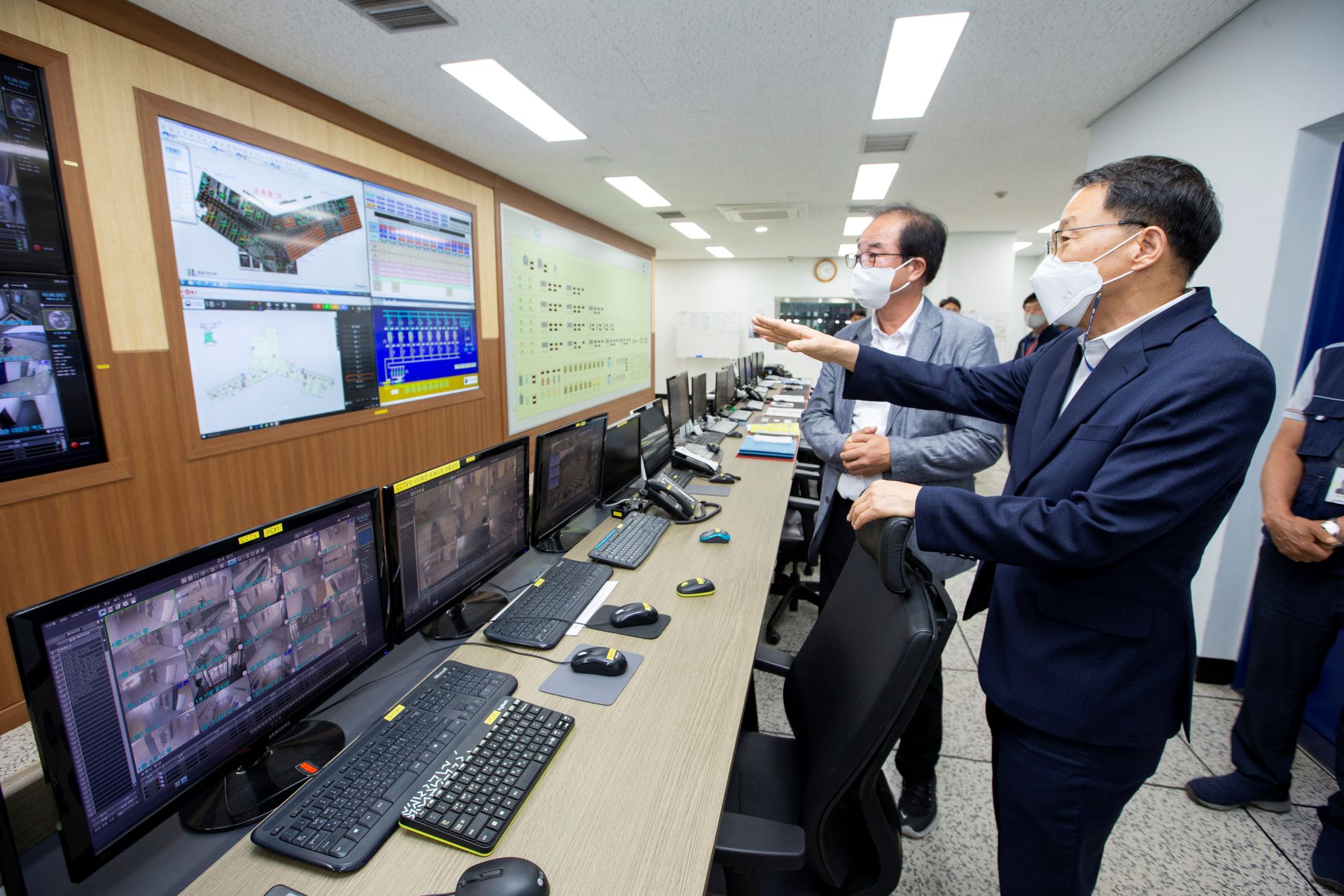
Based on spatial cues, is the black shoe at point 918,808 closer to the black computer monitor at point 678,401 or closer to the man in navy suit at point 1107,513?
the man in navy suit at point 1107,513

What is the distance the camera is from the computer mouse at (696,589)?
1585 mm

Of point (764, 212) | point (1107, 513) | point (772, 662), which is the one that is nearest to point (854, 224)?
point (764, 212)

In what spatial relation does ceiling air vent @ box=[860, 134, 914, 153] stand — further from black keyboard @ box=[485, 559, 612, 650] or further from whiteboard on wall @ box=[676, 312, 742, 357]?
whiteboard on wall @ box=[676, 312, 742, 357]

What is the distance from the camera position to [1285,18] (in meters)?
2.13

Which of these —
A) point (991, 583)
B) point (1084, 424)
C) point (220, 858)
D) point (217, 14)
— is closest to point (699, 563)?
point (991, 583)

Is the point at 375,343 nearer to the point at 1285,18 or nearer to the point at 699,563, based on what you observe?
the point at 699,563

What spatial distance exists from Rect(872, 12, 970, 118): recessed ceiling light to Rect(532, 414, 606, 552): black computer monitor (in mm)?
2349

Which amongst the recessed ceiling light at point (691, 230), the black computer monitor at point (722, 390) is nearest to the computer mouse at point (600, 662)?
the black computer monitor at point (722, 390)

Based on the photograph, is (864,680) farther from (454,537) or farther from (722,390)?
(722,390)

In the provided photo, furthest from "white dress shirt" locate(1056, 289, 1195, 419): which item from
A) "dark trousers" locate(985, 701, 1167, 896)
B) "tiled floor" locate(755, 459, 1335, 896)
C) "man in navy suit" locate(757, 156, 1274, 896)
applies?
"tiled floor" locate(755, 459, 1335, 896)

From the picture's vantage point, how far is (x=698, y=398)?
432 centimetres

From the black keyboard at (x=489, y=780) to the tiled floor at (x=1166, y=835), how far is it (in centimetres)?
126

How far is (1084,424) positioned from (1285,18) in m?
2.55

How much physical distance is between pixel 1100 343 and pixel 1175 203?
255mm
